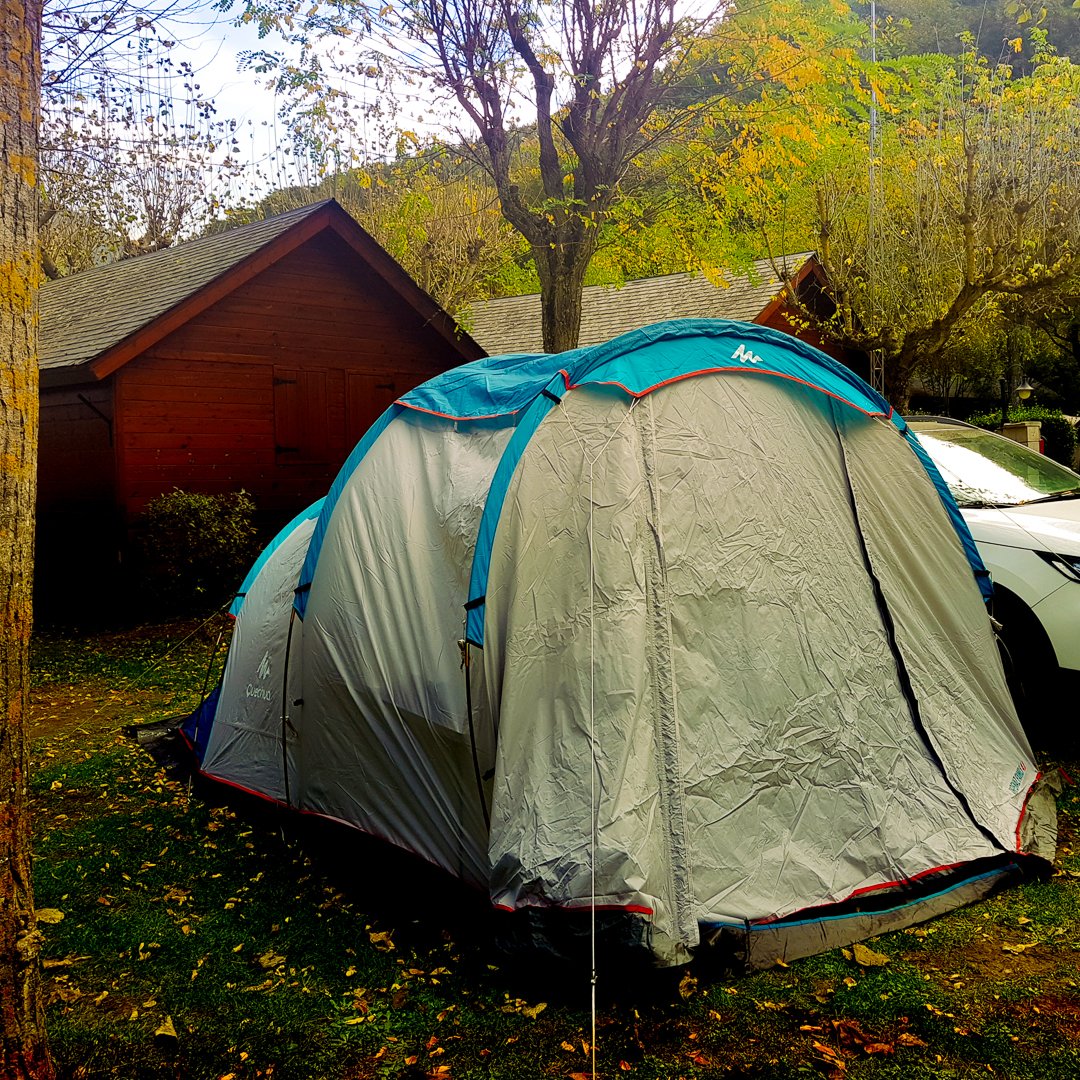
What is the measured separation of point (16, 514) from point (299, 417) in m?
Result: 11.3

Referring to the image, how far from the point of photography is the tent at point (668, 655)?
3602 mm

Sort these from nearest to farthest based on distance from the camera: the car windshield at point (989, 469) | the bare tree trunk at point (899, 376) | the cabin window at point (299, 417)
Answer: the car windshield at point (989, 469) → the cabin window at point (299, 417) → the bare tree trunk at point (899, 376)

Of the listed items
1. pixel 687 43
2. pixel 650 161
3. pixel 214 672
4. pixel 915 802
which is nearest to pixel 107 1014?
pixel 915 802

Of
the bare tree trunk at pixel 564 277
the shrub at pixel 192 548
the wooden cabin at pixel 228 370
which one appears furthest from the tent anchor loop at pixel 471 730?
the wooden cabin at pixel 228 370

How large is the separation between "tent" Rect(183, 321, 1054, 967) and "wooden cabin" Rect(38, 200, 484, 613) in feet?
26.1

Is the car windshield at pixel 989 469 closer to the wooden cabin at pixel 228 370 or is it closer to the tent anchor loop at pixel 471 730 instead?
the tent anchor loop at pixel 471 730

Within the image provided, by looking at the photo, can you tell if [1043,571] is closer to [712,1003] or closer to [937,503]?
[937,503]

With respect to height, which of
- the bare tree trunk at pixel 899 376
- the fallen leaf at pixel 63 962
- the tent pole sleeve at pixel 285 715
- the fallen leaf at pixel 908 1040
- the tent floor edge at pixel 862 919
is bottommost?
the fallen leaf at pixel 63 962

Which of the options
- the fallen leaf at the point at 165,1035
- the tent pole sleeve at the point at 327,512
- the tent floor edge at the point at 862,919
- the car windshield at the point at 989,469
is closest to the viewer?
the fallen leaf at the point at 165,1035

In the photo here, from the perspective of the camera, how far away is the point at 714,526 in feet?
13.4

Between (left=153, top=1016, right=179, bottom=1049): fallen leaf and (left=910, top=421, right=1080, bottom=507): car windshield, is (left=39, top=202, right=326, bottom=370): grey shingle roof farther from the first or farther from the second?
(left=153, top=1016, right=179, bottom=1049): fallen leaf

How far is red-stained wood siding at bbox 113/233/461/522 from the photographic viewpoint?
12078mm

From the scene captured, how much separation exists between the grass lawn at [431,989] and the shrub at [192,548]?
691 cm

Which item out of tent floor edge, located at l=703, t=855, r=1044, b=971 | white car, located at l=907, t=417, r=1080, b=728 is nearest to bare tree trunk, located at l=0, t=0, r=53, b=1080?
tent floor edge, located at l=703, t=855, r=1044, b=971
